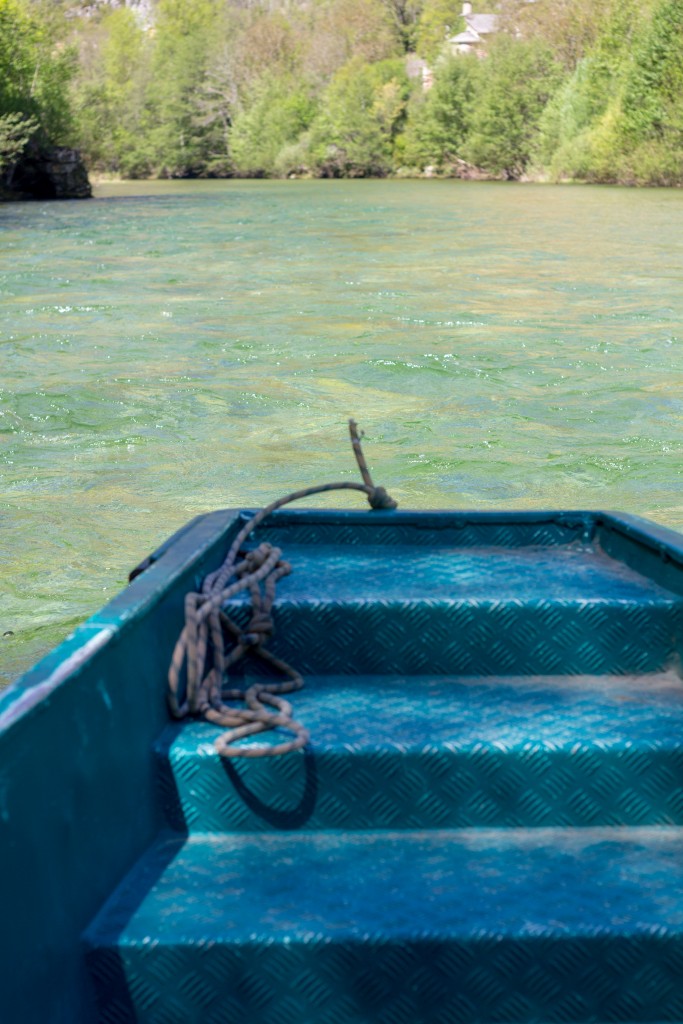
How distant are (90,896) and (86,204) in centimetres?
3126

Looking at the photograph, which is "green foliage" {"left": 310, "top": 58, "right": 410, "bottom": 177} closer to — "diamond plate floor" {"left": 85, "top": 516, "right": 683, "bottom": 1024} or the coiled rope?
"diamond plate floor" {"left": 85, "top": 516, "right": 683, "bottom": 1024}

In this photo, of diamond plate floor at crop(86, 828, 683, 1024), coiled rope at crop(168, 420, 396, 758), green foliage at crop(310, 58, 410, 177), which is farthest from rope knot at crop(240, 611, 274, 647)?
green foliage at crop(310, 58, 410, 177)

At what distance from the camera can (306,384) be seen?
872 cm

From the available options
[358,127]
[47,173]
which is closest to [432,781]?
[47,173]

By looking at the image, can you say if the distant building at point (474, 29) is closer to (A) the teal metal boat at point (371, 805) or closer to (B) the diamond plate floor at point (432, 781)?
(A) the teal metal boat at point (371, 805)

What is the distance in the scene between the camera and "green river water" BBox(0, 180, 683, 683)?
5.63 m

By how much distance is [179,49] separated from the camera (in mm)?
71875

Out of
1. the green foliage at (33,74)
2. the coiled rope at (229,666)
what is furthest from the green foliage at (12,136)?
the coiled rope at (229,666)

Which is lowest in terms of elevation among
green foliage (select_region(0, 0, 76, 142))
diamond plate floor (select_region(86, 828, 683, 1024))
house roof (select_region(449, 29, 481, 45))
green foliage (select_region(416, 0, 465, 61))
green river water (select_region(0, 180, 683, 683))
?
green river water (select_region(0, 180, 683, 683))

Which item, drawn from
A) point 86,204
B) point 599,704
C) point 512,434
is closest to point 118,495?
point 512,434

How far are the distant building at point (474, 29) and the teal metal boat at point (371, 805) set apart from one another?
250 feet

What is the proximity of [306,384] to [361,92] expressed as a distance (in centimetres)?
5483

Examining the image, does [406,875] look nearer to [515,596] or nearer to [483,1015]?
[483,1015]

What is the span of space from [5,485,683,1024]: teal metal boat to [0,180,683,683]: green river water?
5.24 ft
